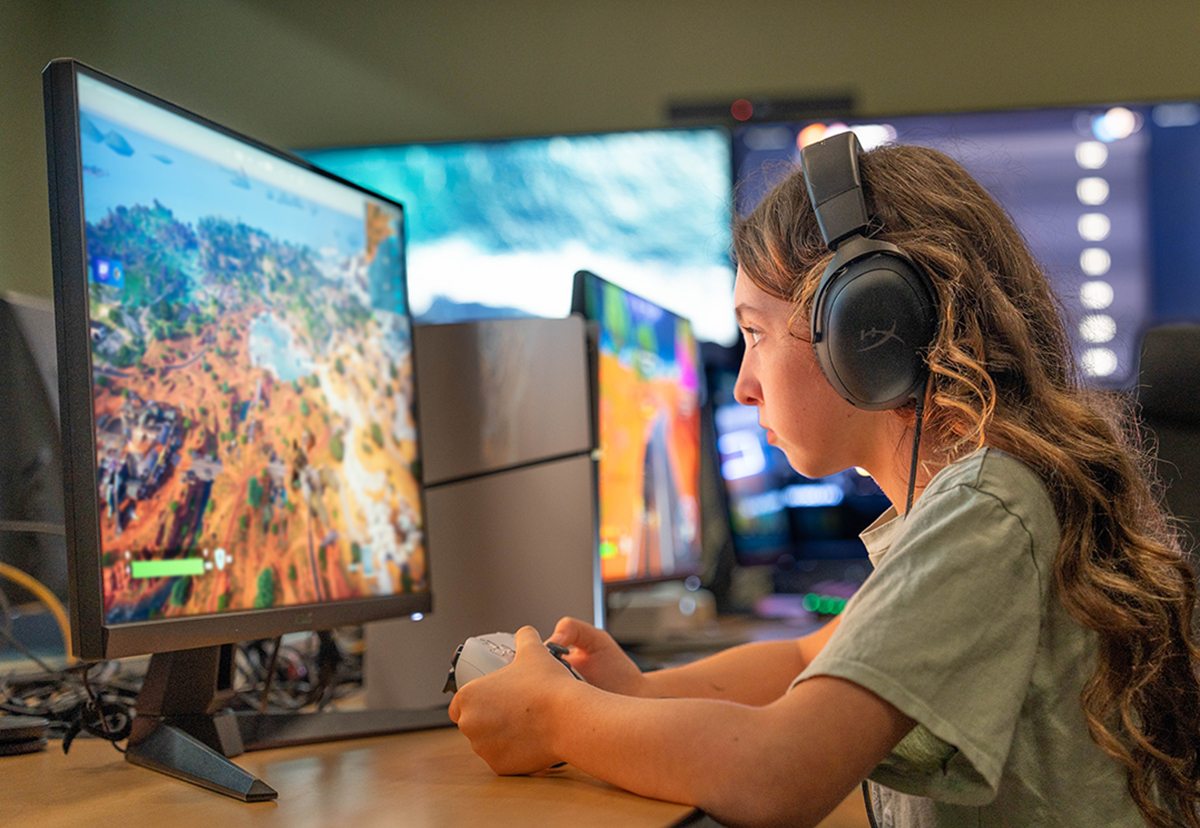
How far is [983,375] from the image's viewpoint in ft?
2.25

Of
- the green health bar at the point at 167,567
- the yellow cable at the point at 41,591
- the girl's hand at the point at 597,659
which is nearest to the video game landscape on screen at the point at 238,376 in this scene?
the green health bar at the point at 167,567

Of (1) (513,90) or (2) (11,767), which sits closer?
(2) (11,767)

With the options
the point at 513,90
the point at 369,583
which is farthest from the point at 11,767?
the point at 513,90

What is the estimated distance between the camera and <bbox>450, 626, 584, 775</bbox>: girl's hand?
2.17 feet

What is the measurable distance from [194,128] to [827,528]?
196 cm

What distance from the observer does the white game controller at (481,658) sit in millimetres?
742

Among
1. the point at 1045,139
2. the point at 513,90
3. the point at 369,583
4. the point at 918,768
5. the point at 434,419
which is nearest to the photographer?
the point at 918,768

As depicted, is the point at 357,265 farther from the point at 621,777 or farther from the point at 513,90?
the point at 513,90

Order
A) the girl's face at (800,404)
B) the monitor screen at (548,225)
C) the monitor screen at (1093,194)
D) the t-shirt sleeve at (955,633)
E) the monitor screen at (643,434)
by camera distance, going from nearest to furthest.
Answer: the t-shirt sleeve at (955,633)
the girl's face at (800,404)
the monitor screen at (643,434)
the monitor screen at (1093,194)
the monitor screen at (548,225)

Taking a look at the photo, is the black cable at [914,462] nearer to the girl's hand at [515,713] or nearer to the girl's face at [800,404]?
the girl's face at [800,404]

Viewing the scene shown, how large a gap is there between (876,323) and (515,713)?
1.30 feet

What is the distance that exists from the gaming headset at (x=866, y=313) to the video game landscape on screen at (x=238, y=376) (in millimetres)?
495

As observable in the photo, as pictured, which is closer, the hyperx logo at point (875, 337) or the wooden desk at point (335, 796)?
the wooden desk at point (335, 796)

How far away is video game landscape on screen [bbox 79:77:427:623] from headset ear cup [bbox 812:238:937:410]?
503 millimetres
